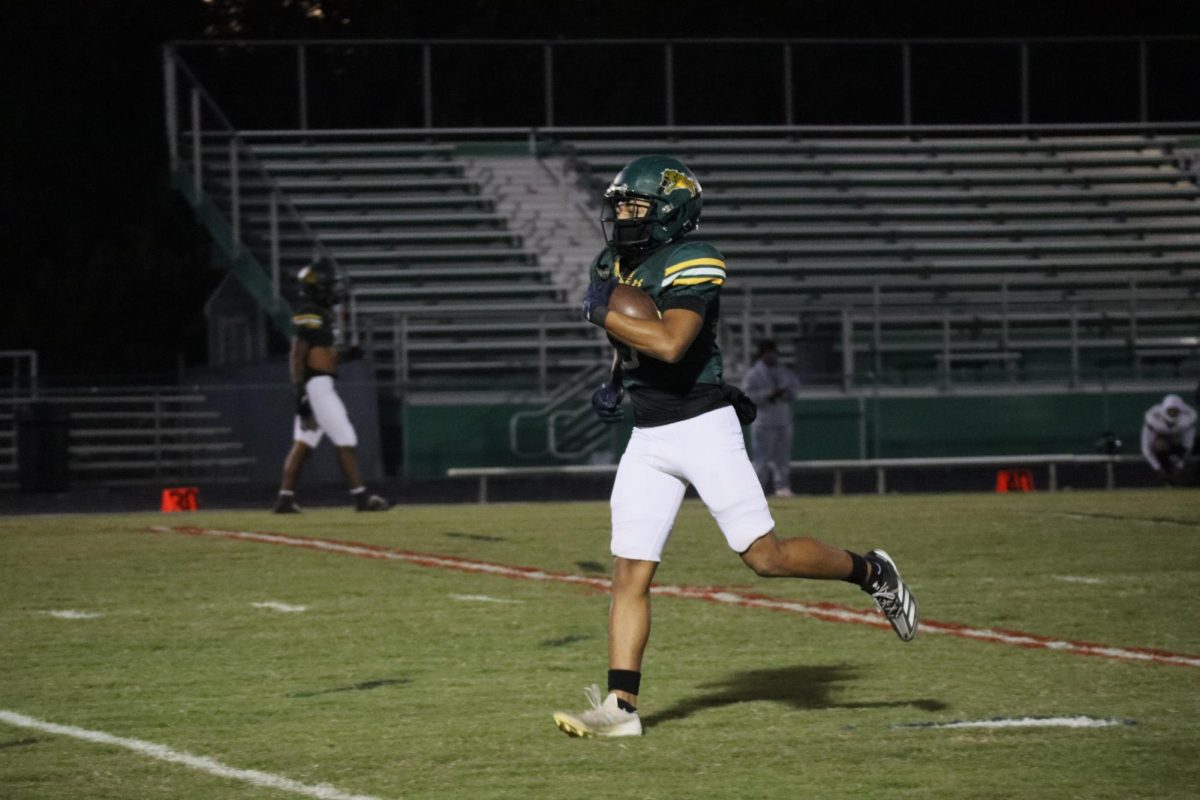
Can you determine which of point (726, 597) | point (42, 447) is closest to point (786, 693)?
point (726, 597)

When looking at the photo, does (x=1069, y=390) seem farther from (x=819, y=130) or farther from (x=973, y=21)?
(x=973, y=21)

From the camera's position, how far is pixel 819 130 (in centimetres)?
2895

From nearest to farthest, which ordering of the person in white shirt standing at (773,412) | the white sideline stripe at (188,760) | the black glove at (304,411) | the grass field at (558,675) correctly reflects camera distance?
the white sideline stripe at (188,760)
the grass field at (558,675)
the black glove at (304,411)
the person in white shirt standing at (773,412)

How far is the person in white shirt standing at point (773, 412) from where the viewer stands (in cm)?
1947

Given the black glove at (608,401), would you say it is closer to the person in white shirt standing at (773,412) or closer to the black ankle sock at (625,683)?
the black ankle sock at (625,683)

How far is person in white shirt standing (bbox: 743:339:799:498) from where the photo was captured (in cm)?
1947

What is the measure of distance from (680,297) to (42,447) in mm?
17043

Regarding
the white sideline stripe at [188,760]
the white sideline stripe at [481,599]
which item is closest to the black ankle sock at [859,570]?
the white sideline stripe at [188,760]

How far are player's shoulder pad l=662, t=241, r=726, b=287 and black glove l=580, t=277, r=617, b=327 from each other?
20cm

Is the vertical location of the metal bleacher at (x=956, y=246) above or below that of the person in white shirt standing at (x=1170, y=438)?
above

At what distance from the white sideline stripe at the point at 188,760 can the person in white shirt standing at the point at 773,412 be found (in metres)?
13.1

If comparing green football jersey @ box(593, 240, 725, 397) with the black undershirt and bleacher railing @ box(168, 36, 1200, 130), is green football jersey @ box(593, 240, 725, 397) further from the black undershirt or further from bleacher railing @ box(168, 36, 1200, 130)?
bleacher railing @ box(168, 36, 1200, 130)

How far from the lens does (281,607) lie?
10.1m

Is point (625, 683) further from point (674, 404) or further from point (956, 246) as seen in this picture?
point (956, 246)
